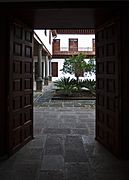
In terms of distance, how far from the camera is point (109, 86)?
520cm

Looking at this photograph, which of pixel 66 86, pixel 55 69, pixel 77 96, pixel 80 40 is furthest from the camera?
pixel 80 40

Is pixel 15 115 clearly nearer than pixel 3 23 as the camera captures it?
No

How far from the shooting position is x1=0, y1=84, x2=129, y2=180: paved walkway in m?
3.99

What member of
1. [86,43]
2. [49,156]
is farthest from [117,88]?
[86,43]

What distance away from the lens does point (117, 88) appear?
4.78 meters

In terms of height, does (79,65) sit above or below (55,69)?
below

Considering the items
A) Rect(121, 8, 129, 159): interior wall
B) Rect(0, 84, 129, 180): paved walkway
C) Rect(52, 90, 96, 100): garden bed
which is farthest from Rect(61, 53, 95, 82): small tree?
Rect(121, 8, 129, 159): interior wall

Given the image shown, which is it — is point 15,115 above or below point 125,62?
below

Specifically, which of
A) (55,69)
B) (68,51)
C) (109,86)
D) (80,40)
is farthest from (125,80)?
(80,40)

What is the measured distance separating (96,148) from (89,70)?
13606 mm

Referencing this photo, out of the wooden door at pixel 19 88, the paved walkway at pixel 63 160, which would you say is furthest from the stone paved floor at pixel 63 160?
the wooden door at pixel 19 88

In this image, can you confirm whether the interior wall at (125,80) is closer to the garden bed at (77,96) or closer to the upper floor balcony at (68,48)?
the garden bed at (77,96)

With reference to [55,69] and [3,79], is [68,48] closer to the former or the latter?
[55,69]

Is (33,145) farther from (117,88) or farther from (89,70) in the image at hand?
(89,70)
